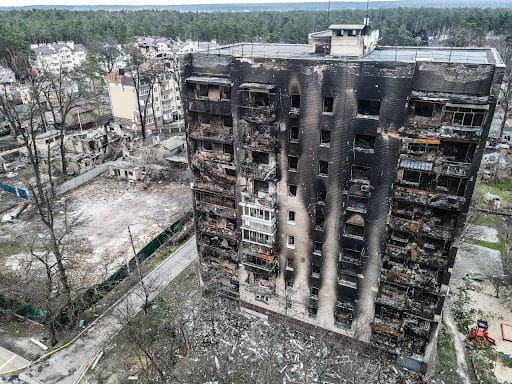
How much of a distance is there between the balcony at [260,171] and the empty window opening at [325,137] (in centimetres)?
432

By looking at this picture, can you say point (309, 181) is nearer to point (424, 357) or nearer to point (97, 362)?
point (424, 357)

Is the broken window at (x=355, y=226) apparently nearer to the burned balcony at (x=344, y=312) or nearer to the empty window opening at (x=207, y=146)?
the burned balcony at (x=344, y=312)

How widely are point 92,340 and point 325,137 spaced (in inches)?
1113

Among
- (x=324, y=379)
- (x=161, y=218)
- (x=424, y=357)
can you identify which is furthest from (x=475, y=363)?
(x=161, y=218)

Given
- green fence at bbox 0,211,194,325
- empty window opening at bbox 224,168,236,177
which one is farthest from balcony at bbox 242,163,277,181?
green fence at bbox 0,211,194,325

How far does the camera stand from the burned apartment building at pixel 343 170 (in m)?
24.9

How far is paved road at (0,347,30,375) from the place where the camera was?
3431cm

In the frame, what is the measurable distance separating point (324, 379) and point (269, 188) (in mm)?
16465

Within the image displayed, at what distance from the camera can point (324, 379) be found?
32.7 metres

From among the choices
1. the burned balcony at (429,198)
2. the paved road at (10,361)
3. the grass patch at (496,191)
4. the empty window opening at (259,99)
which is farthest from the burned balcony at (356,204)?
the grass patch at (496,191)

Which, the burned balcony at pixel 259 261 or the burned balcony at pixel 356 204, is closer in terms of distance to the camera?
the burned balcony at pixel 356 204

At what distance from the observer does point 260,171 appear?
30609 millimetres

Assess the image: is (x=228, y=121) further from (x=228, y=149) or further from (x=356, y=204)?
(x=356, y=204)

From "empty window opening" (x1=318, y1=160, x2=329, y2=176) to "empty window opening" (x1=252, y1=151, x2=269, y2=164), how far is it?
4.26 metres
